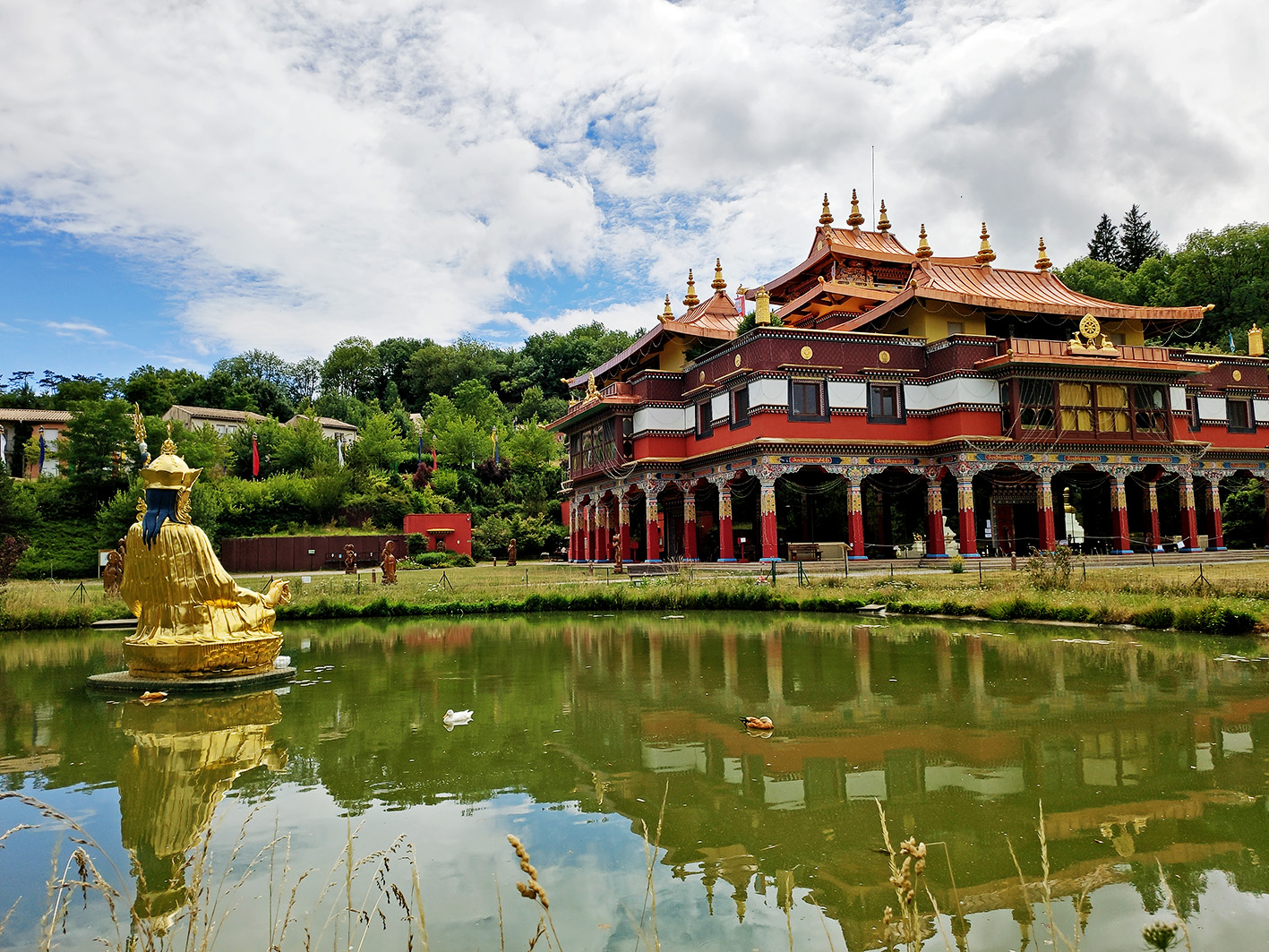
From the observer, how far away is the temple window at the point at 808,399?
104 feet

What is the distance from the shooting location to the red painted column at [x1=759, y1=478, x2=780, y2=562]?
30219 millimetres

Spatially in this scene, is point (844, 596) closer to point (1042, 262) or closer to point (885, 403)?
point (885, 403)

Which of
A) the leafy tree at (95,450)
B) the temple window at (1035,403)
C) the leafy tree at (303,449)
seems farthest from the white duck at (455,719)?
the leafy tree at (303,449)

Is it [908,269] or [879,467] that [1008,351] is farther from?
[908,269]

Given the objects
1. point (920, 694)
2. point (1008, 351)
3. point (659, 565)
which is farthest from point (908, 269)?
point (920, 694)

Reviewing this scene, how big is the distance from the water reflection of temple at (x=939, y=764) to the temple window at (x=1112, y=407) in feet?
72.9

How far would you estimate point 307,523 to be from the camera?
2015 inches

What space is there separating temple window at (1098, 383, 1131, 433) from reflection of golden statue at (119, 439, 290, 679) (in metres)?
31.2

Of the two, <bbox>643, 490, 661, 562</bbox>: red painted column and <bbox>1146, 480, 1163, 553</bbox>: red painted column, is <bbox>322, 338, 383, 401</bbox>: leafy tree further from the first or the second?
<bbox>1146, 480, 1163, 553</bbox>: red painted column

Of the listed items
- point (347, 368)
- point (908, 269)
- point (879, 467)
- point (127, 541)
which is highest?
point (347, 368)

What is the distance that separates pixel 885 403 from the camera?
1296 inches

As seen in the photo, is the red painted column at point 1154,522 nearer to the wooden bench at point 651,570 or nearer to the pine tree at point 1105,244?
the wooden bench at point 651,570

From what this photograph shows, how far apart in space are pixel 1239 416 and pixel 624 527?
28.2m

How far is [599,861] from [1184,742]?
5.79 metres
